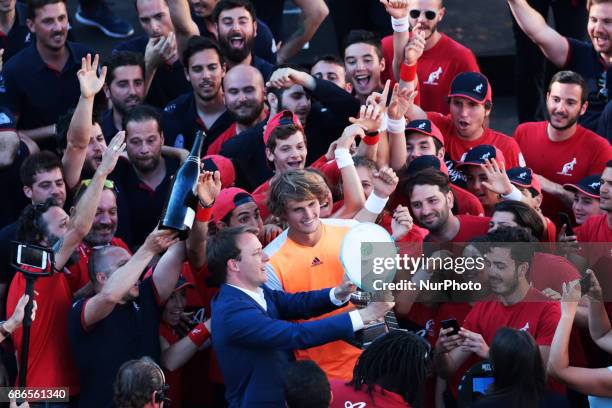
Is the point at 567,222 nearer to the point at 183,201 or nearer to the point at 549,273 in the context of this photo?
the point at 549,273

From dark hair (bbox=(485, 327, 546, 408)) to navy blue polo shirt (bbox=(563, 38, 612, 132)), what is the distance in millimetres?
3650

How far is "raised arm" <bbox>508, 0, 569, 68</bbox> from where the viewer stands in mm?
8992

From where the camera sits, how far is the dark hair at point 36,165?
7.40m

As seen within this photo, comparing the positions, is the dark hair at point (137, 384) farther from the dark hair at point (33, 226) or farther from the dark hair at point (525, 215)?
the dark hair at point (525, 215)

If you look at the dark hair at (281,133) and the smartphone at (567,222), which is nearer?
the dark hair at (281,133)

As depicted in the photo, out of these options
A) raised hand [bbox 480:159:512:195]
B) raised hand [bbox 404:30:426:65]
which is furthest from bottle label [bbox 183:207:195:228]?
raised hand [bbox 404:30:426:65]

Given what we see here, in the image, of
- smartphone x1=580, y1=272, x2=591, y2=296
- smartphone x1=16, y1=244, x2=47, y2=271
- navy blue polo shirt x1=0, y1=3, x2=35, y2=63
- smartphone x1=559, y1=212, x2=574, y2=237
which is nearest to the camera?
smartphone x1=16, y1=244, x2=47, y2=271

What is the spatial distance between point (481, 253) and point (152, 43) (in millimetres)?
3512

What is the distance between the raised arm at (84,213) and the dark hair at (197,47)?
6.32ft

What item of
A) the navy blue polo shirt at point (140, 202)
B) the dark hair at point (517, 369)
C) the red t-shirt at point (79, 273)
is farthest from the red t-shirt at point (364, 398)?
the navy blue polo shirt at point (140, 202)

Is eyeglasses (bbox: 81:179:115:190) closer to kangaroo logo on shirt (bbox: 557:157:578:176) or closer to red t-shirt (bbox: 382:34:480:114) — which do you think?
red t-shirt (bbox: 382:34:480:114)

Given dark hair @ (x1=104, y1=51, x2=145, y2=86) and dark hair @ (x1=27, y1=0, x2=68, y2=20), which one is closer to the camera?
dark hair @ (x1=104, y1=51, x2=145, y2=86)

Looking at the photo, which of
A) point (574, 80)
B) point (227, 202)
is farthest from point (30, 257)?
point (574, 80)

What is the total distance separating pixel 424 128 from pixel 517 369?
8.93 feet
